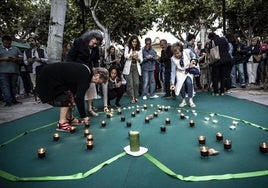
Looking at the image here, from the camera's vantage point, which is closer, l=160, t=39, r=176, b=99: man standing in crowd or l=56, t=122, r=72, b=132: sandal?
l=56, t=122, r=72, b=132: sandal

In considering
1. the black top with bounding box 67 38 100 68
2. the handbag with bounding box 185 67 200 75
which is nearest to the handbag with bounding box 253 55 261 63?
the handbag with bounding box 185 67 200 75

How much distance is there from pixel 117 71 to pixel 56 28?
208 centimetres

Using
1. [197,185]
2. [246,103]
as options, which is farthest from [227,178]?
[246,103]

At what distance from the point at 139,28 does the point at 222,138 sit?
24.8 meters

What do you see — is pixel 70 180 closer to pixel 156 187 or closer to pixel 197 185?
pixel 156 187

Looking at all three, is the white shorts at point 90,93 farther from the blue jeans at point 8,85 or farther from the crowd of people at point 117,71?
the blue jeans at point 8,85

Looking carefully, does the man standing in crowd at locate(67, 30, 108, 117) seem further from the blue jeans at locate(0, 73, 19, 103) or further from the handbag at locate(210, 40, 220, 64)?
the handbag at locate(210, 40, 220, 64)

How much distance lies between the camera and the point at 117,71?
281 inches

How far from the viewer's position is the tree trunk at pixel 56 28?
6.86 metres

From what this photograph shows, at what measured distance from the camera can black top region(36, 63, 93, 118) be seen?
12.4 ft

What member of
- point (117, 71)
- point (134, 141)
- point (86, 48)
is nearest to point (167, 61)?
point (117, 71)

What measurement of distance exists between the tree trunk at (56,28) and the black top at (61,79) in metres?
3.20

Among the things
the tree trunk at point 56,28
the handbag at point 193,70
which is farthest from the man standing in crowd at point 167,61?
the tree trunk at point 56,28

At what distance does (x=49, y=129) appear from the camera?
14.6 ft
